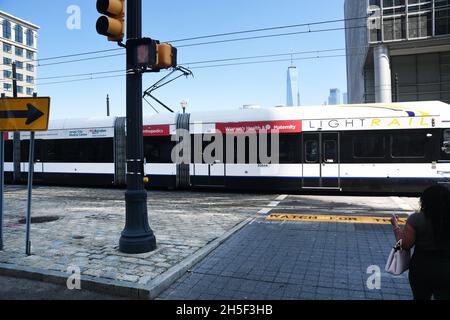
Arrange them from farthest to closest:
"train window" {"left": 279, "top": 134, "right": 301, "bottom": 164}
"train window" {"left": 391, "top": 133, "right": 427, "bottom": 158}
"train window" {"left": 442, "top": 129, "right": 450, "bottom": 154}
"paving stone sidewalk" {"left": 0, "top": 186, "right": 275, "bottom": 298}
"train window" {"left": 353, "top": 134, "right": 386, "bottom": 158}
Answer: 1. "train window" {"left": 279, "top": 134, "right": 301, "bottom": 164}
2. "train window" {"left": 353, "top": 134, "right": 386, "bottom": 158}
3. "train window" {"left": 391, "top": 133, "right": 427, "bottom": 158}
4. "train window" {"left": 442, "top": 129, "right": 450, "bottom": 154}
5. "paving stone sidewalk" {"left": 0, "top": 186, "right": 275, "bottom": 298}

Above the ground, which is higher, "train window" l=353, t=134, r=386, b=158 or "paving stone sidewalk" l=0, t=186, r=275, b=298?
"train window" l=353, t=134, r=386, b=158

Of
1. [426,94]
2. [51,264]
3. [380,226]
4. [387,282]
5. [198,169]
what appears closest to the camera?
[387,282]

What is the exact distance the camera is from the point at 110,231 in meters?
8.05

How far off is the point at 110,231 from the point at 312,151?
871 cm

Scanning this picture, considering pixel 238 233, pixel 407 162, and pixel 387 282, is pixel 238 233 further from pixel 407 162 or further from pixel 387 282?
pixel 407 162

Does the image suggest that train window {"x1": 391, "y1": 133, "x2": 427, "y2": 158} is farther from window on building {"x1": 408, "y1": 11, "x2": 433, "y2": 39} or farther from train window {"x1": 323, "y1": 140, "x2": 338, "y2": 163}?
window on building {"x1": 408, "y1": 11, "x2": 433, "y2": 39}

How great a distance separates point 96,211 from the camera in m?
10.9

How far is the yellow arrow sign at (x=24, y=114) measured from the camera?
622cm

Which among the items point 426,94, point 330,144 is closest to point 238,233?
point 330,144

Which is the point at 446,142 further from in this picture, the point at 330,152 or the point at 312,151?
the point at 312,151

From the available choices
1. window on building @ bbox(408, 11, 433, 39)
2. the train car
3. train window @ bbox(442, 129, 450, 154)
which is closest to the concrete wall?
window on building @ bbox(408, 11, 433, 39)

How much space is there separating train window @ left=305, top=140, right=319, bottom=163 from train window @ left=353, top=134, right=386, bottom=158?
1336 mm

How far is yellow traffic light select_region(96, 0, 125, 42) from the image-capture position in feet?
Answer: 18.6

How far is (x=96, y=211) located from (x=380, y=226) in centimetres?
743
